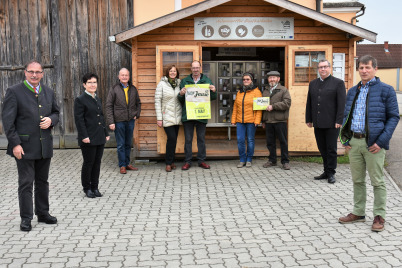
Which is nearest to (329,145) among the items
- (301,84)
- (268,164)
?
(268,164)

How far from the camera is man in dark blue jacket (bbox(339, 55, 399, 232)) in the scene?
18.4 ft

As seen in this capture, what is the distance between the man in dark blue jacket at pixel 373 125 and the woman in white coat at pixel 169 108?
436 centimetres

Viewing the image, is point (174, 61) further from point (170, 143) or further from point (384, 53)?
point (384, 53)

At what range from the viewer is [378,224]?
18.4 ft

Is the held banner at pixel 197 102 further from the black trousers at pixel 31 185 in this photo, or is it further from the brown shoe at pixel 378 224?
the brown shoe at pixel 378 224

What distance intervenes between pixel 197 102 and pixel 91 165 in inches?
116

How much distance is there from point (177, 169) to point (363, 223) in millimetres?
4606

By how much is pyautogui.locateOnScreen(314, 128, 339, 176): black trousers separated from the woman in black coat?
146 inches

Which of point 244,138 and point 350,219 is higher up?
point 244,138

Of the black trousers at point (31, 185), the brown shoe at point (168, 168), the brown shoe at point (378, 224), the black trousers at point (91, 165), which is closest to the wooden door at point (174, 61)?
the brown shoe at point (168, 168)

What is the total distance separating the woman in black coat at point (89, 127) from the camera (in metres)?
7.18

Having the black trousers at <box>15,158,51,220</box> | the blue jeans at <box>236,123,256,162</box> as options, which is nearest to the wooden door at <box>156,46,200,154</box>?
the blue jeans at <box>236,123,256,162</box>

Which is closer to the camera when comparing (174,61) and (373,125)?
(373,125)

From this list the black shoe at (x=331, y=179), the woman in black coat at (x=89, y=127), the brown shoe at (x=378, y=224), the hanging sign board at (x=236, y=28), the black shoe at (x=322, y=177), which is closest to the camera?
the brown shoe at (x=378, y=224)
